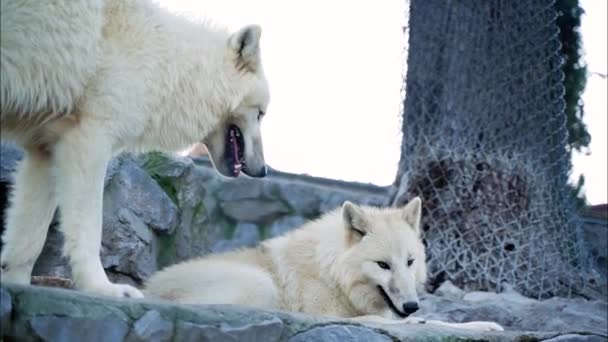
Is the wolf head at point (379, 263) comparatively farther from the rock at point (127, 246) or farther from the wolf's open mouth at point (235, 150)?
the rock at point (127, 246)

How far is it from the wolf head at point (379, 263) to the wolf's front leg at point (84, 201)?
1.78 meters

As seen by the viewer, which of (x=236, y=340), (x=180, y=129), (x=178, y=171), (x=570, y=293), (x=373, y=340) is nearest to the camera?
(x=236, y=340)

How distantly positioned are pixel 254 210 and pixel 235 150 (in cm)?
469

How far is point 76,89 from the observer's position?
14.0ft

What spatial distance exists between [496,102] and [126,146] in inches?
188

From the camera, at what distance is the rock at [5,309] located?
138 inches

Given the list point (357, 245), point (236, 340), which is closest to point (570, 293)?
point (357, 245)

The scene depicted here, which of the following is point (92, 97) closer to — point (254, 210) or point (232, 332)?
point (232, 332)

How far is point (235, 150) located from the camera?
513 cm

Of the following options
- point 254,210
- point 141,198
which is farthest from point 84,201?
point 254,210

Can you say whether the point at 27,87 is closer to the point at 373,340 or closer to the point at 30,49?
the point at 30,49

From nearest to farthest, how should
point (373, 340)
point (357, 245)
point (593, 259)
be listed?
1. point (373, 340)
2. point (357, 245)
3. point (593, 259)

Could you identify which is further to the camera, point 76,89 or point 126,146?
point 126,146

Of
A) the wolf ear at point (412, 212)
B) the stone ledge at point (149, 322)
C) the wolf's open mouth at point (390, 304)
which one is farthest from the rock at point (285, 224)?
the stone ledge at point (149, 322)
